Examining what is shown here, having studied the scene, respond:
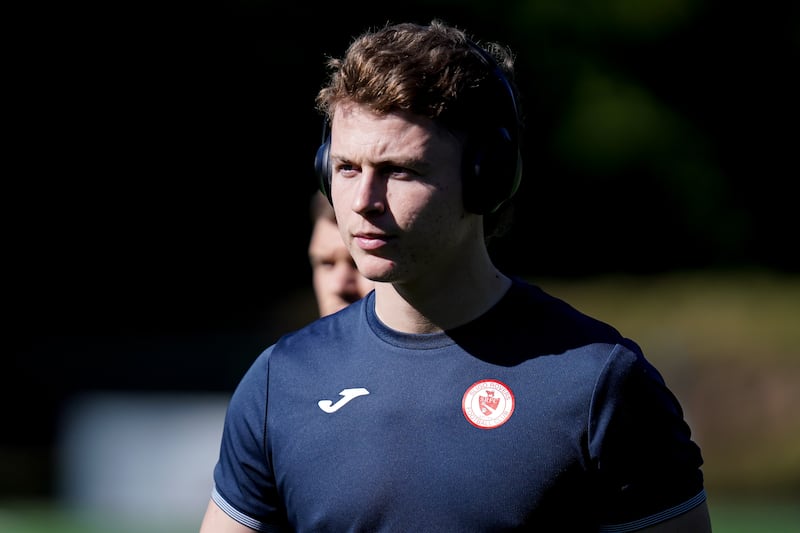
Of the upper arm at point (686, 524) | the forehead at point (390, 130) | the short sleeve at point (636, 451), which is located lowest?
the upper arm at point (686, 524)

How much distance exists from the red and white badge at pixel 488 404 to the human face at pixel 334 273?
1.58 meters

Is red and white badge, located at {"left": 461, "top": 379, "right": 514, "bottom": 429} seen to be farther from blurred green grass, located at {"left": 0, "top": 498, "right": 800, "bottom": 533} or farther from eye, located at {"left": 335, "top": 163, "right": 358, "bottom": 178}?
blurred green grass, located at {"left": 0, "top": 498, "right": 800, "bottom": 533}

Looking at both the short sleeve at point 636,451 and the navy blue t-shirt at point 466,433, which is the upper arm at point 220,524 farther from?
the short sleeve at point 636,451

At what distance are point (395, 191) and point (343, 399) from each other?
1.51 ft

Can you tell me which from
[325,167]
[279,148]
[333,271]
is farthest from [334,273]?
[279,148]

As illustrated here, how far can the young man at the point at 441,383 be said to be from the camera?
8.38 feet

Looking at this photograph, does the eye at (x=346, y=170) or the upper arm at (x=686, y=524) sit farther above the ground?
the eye at (x=346, y=170)

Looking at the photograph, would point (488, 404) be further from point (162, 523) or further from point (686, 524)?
point (162, 523)

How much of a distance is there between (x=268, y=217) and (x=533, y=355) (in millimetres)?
13541

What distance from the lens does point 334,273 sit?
14.4 feet

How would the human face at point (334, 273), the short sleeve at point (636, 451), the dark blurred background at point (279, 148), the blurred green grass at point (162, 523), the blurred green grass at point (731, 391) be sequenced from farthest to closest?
1. the dark blurred background at point (279, 148)
2. the blurred green grass at point (731, 391)
3. the blurred green grass at point (162, 523)
4. the human face at point (334, 273)
5. the short sleeve at point (636, 451)

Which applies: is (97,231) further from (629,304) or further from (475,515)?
(475,515)

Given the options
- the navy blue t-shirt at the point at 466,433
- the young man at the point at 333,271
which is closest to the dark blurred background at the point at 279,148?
the young man at the point at 333,271

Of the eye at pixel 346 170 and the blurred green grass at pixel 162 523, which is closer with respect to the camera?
the eye at pixel 346 170
